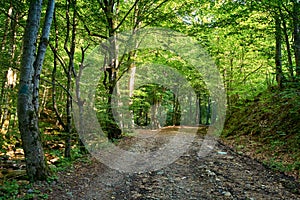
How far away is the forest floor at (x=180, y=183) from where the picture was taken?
438 cm

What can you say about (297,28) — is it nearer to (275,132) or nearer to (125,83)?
(275,132)

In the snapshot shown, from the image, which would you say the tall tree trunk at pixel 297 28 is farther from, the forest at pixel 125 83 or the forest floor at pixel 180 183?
the forest floor at pixel 180 183

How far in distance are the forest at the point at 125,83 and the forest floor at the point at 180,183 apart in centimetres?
5

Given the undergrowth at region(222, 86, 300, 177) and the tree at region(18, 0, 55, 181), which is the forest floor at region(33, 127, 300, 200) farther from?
the undergrowth at region(222, 86, 300, 177)

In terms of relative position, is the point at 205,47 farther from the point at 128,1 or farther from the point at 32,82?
the point at 32,82

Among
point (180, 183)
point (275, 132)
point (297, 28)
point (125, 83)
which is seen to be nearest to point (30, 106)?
point (180, 183)

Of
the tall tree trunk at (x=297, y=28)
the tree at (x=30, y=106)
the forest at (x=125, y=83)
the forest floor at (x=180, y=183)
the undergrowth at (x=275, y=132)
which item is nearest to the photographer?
the forest floor at (x=180, y=183)

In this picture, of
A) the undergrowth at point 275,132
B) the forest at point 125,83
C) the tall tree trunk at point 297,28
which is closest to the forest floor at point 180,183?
the forest at point 125,83

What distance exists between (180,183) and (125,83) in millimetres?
12105

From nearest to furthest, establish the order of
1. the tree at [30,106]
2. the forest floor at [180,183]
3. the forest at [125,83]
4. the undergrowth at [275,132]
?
the forest floor at [180,183]
the tree at [30,106]
the forest at [125,83]
the undergrowth at [275,132]

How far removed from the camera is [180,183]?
5055 mm

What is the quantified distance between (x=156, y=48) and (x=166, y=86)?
29.5ft

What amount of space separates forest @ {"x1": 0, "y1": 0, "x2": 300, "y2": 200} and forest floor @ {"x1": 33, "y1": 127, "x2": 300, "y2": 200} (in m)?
0.05

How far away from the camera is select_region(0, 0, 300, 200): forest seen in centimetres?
463
